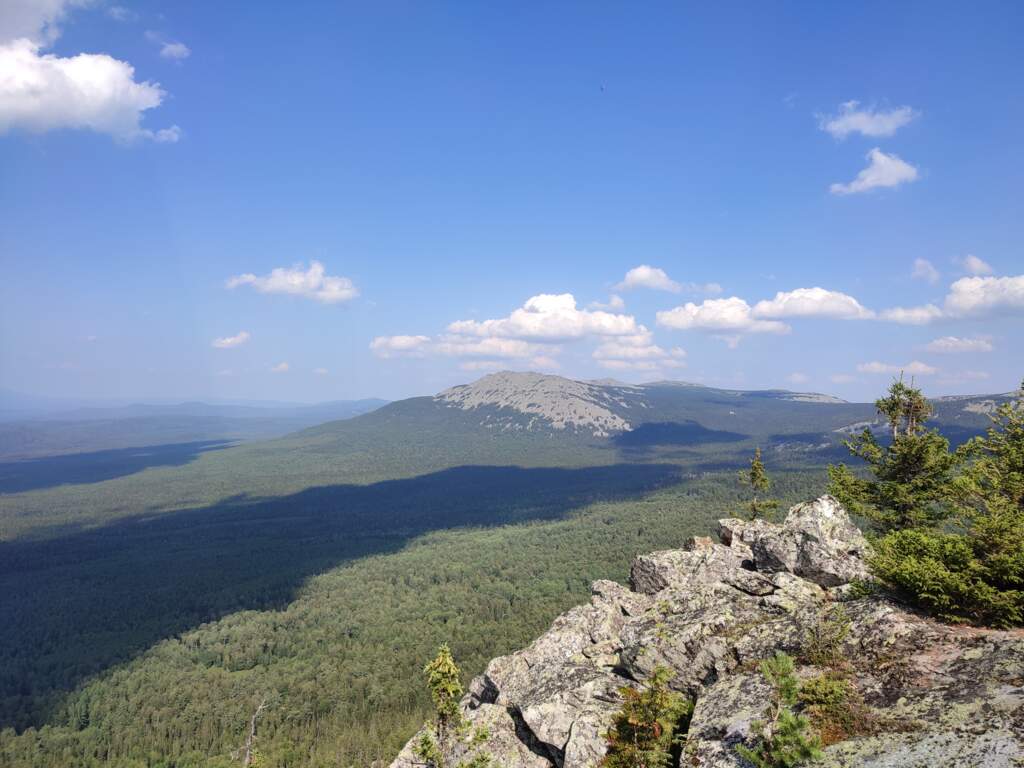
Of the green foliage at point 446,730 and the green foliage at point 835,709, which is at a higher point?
the green foliage at point 835,709

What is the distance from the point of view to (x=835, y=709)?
1369cm

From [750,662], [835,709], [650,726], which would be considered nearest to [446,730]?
[650,726]

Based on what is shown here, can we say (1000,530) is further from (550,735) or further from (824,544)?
(550,735)

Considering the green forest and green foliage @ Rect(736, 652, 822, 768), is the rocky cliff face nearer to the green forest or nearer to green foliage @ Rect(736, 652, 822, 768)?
green foliage @ Rect(736, 652, 822, 768)

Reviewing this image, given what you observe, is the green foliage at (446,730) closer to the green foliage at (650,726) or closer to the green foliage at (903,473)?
the green foliage at (650,726)

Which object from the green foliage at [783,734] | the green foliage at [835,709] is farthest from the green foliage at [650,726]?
the green foliage at [835,709]

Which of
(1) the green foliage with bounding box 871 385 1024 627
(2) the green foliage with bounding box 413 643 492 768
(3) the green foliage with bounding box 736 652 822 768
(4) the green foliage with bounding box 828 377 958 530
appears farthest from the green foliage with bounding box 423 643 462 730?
(4) the green foliage with bounding box 828 377 958 530

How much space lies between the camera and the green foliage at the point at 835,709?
13.0m

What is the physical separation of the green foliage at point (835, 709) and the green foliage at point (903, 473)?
73.5 feet

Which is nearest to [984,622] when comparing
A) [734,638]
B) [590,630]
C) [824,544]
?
[734,638]

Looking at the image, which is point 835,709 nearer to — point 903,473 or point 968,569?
point 968,569

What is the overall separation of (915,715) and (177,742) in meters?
119

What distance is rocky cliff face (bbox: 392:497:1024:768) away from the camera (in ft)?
39.5

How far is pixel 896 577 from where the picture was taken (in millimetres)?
17031
